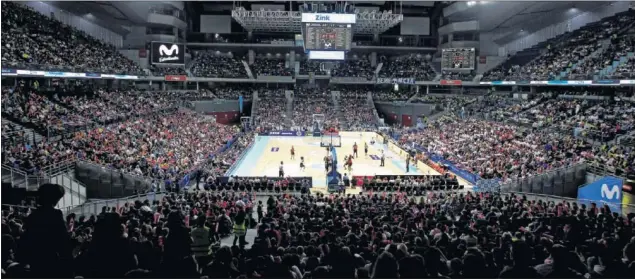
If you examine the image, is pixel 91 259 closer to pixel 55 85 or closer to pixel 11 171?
pixel 11 171

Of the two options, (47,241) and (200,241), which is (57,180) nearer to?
(200,241)

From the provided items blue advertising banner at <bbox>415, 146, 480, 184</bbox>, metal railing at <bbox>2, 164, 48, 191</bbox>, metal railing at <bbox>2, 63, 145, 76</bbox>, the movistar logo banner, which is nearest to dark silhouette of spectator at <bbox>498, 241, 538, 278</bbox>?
the movistar logo banner

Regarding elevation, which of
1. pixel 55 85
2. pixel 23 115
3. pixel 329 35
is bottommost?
pixel 23 115

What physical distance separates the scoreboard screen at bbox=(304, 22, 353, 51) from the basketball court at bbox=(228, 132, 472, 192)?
10.0 metres

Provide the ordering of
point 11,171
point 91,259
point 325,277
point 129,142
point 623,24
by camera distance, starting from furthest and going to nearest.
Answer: point 623,24, point 129,142, point 11,171, point 325,277, point 91,259

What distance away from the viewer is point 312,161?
3581 centimetres

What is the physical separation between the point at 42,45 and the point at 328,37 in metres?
26.5

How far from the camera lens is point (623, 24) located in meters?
41.4

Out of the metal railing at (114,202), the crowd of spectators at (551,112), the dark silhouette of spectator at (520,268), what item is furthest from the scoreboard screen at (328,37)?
the dark silhouette of spectator at (520,268)

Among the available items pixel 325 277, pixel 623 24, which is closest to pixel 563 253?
pixel 325 277

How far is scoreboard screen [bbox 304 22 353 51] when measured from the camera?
41.8 meters

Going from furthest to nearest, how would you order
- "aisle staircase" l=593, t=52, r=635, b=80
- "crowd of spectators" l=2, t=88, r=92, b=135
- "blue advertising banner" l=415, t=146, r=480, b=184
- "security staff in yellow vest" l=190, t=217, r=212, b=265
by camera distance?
"aisle staircase" l=593, t=52, r=635, b=80
"blue advertising banner" l=415, t=146, r=480, b=184
"crowd of spectators" l=2, t=88, r=92, b=135
"security staff in yellow vest" l=190, t=217, r=212, b=265

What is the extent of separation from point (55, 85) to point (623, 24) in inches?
2150

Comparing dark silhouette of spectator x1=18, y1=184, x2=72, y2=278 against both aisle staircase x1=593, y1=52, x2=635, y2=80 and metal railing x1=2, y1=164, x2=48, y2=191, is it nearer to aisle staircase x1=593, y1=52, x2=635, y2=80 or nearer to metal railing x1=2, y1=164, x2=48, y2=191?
metal railing x1=2, y1=164, x2=48, y2=191
